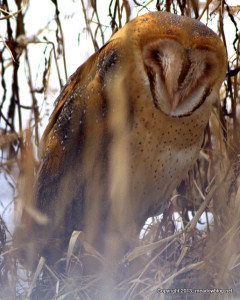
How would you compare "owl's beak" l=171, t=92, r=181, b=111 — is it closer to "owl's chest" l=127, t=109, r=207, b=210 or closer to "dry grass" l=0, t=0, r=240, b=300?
"owl's chest" l=127, t=109, r=207, b=210

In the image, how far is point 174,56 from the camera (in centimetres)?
82

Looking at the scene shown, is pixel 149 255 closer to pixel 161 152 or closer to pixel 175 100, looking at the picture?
pixel 161 152

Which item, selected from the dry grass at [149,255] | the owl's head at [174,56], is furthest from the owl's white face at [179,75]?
the dry grass at [149,255]

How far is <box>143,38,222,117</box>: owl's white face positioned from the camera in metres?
0.82

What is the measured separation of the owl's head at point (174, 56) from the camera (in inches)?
32.2

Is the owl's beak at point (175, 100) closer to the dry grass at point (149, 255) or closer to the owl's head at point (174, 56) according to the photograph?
the owl's head at point (174, 56)

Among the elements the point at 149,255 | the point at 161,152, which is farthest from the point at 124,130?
the point at 149,255

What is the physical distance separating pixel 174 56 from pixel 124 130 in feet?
0.66

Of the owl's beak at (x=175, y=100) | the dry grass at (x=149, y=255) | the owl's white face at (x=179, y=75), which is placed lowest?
the dry grass at (x=149, y=255)

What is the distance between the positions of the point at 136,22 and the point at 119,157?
12.4 inches

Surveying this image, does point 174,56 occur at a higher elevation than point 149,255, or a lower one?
higher

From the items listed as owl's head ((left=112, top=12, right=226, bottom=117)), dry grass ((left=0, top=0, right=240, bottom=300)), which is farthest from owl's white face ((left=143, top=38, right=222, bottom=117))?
dry grass ((left=0, top=0, right=240, bottom=300))

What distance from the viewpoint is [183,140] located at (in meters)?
0.97

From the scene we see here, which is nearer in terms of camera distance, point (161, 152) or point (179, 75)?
point (179, 75)
